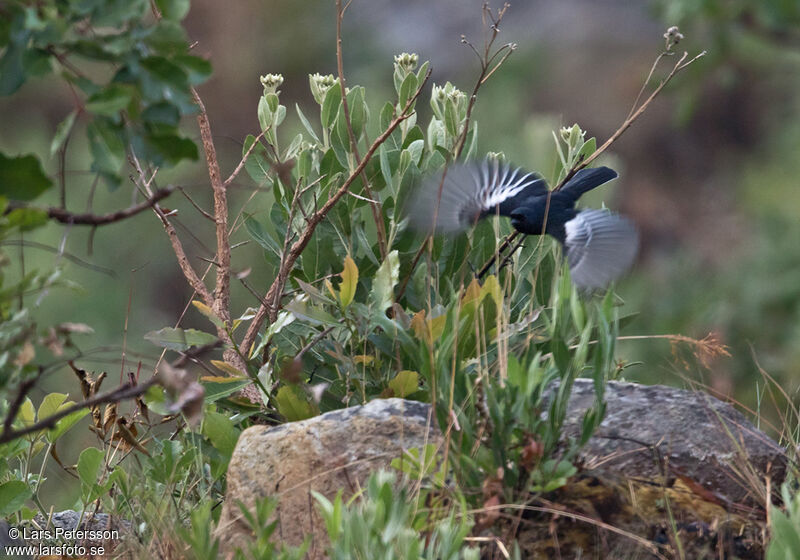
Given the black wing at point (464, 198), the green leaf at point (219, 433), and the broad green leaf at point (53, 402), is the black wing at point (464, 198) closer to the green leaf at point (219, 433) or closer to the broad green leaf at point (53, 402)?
the green leaf at point (219, 433)

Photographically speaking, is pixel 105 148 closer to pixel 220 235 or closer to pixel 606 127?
pixel 220 235

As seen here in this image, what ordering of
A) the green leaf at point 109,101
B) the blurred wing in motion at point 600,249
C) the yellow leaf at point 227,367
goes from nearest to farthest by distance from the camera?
1. the green leaf at point 109,101
2. the blurred wing in motion at point 600,249
3. the yellow leaf at point 227,367

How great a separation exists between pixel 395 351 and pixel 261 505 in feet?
2.24

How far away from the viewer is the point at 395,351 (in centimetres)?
220

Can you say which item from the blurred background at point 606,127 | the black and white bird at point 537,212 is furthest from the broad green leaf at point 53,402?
the blurred background at point 606,127

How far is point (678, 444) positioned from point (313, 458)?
736 millimetres

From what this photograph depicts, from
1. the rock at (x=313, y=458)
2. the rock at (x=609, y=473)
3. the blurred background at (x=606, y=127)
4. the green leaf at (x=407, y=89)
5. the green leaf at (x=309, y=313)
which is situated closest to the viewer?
the rock at (x=609, y=473)

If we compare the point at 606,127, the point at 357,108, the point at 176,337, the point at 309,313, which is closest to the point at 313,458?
the point at 309,313

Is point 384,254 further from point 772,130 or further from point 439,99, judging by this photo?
point 772,130

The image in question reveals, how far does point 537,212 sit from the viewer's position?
2143 mm

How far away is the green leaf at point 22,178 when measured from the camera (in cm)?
148

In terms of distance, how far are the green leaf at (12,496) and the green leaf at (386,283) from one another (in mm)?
860

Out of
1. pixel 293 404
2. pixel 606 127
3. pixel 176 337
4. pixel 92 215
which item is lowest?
pixel 606 127

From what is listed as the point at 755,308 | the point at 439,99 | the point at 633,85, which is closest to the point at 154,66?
the point at 439,99
